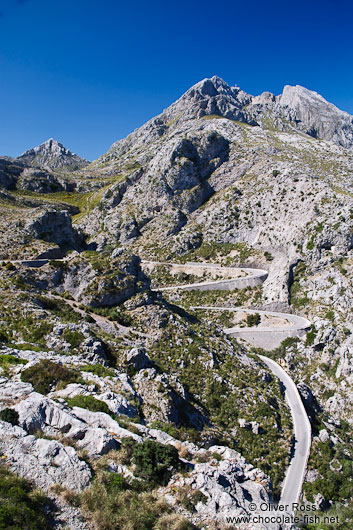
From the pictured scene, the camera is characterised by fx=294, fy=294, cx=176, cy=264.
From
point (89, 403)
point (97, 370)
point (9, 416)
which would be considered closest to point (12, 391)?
point (9, 416)

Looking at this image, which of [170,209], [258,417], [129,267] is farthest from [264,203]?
[258,417]

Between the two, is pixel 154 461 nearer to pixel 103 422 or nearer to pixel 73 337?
pixel 103 422

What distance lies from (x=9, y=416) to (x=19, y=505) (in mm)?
4772

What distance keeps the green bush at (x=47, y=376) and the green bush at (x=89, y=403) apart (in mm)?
1977

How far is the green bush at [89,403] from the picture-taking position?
1642 cm

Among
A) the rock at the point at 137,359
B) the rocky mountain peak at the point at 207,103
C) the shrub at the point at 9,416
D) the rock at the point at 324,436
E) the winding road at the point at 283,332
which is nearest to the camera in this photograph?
the shrub at the point at 9,416

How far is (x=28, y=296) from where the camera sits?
33.4 meters

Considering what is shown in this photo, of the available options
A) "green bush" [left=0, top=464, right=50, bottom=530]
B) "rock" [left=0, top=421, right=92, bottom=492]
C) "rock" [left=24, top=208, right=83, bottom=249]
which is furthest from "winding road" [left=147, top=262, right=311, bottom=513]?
"rock" [left=24, top=208, right=83, bottom=249]

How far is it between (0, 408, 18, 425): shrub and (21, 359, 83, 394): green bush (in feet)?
11.8

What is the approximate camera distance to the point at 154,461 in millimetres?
13125

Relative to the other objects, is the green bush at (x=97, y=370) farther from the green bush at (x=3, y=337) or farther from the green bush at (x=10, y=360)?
the green bush at (x=3, y=337)

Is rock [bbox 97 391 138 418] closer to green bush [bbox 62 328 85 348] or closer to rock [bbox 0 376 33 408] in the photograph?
rock [bbox 0 376 33 408]

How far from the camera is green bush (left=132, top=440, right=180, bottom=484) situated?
12688 mm

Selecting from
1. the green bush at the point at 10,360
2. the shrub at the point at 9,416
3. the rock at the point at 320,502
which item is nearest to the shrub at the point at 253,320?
the rock at the point at 320,502
